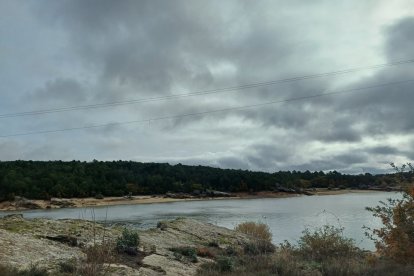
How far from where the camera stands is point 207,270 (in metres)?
13.7

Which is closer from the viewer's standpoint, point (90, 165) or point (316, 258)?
point (316, 258)

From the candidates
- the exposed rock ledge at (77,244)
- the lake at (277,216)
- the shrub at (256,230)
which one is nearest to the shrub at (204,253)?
the exposed rock ledge at (77,244)

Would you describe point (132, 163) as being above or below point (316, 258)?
above

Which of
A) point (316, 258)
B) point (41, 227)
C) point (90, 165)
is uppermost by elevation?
point (90, 165)

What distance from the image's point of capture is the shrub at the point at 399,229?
13.3m

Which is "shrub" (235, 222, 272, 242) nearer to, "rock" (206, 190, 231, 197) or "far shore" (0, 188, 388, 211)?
"far shore" (0, 188, 388, 211)

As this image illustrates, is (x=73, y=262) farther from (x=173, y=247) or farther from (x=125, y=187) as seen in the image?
(x=125, y=187)

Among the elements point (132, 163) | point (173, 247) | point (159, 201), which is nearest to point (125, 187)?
point (159, 201)

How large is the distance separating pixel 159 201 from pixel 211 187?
26838mm

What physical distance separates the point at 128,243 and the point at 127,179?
134 m

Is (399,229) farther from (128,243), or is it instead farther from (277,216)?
(277,216)

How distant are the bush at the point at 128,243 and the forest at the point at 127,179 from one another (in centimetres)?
10719

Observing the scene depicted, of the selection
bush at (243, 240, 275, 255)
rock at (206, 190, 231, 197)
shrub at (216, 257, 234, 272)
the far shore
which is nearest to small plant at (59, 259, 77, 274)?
shrub at (216, 257, 234, 272)

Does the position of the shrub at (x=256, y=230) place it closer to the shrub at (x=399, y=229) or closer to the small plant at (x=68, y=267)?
the shrub at (x=399, y=229)
